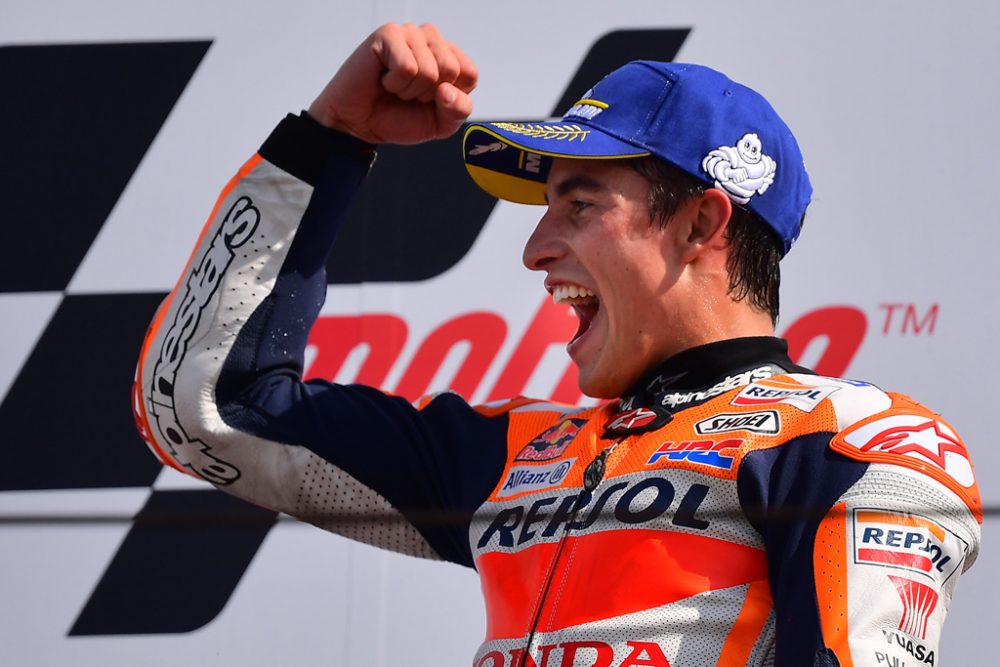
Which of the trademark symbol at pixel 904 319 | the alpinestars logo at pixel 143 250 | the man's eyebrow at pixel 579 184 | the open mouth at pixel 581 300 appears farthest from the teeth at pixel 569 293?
the trademark symbol at pixel 904 319

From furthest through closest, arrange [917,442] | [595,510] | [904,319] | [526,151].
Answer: [904,319] < [526,151] < [595,510] < [917,442]

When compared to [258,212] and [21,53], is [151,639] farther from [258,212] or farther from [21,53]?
[21,53]

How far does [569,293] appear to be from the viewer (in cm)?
131

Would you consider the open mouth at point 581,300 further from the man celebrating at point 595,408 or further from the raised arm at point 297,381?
the raised arm at point 297,381

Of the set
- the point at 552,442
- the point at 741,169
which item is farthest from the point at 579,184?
the point at 552,442

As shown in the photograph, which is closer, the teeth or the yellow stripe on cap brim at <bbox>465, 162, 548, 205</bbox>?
the teeth

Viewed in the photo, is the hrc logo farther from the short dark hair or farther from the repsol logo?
the short dark hair

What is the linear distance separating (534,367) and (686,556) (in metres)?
0.58

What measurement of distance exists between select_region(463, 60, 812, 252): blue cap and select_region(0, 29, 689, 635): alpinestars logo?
319mm

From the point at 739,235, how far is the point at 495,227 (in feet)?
1.41

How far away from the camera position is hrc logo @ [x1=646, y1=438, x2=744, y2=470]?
43.4 inches

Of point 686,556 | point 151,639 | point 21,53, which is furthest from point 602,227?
point 21,53

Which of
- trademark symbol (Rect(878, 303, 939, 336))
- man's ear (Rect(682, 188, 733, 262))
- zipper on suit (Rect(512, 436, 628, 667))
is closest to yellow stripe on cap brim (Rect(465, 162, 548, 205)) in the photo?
man's ear (Rect(682, 188, 733, 262))

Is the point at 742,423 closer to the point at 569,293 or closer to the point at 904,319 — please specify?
the point at 569,293
